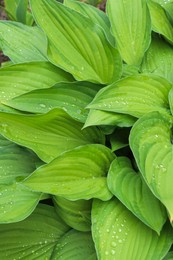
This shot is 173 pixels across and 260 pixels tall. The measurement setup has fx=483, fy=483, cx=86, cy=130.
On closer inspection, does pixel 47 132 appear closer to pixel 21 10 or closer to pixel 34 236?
pixel 34 236

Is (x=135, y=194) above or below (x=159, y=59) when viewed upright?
below

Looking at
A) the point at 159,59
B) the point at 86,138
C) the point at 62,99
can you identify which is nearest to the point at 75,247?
the point at 86,138

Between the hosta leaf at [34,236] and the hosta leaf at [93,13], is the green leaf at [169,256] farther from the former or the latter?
the hosta leaf at [93,13]

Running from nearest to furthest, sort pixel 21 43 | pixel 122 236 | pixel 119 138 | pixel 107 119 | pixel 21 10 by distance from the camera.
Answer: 1. pixel 122 236
2. pixel 107 119
3. pixel 119 138
4. pixel 21 43
5. pixel 21 10

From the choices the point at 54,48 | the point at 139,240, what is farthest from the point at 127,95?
the point at 139,240

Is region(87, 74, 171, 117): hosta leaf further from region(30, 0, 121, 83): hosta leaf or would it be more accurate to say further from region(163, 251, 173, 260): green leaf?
region(163, 251, 173, 260): green leaf

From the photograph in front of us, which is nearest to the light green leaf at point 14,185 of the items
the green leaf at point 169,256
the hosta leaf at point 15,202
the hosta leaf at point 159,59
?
the hosta leaf at point 15,202
